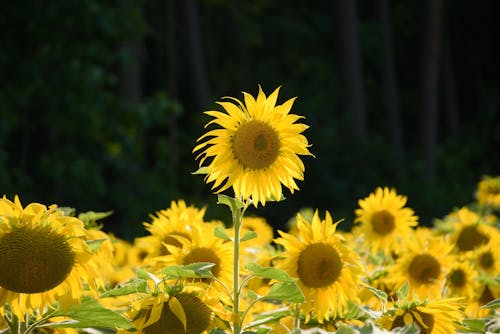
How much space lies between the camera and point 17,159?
40.5ft

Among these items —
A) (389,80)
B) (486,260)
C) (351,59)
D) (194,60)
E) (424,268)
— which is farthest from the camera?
(389,80)

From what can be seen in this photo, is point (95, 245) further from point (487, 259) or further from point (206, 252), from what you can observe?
point (487, 259)

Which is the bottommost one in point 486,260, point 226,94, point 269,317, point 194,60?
point 269,317

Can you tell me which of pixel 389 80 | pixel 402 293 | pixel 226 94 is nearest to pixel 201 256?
pixel 402 293

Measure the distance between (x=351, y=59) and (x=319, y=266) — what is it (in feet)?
52.6

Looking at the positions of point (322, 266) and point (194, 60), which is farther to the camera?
point (194, 60)

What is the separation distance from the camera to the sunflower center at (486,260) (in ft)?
9.55

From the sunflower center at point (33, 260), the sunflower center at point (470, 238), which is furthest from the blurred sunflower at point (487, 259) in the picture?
the sunflower center at point (33, 260)

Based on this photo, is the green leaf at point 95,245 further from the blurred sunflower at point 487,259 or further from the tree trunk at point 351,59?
the tree trunk at point 351,59

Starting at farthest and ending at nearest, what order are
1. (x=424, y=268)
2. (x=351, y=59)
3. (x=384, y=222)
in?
1. (x=351, y=59)
2. (x=384, y=222)
3. (x=424, y=268)

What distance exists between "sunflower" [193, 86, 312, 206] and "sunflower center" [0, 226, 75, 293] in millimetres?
464

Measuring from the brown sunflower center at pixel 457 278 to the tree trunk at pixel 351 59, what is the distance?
14.7 m

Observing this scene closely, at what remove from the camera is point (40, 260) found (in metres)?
1.64

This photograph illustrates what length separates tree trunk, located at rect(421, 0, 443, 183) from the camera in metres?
18.1
